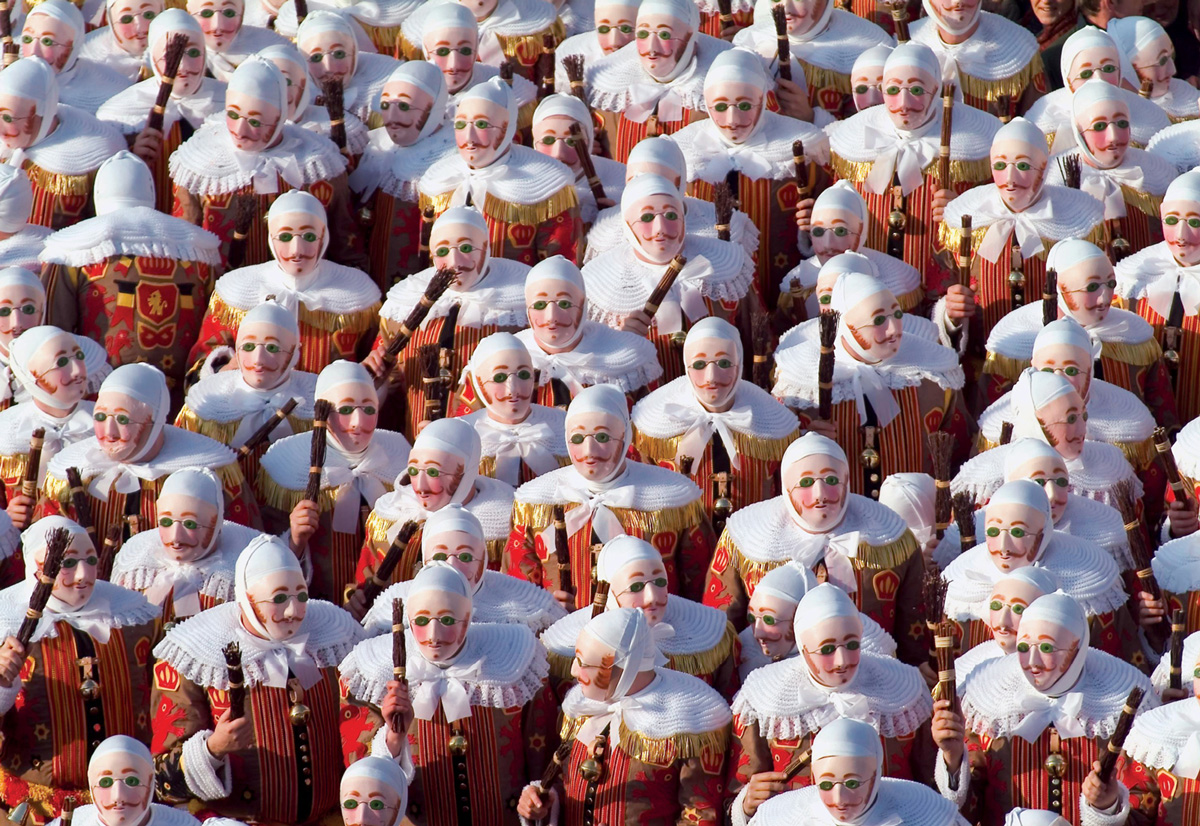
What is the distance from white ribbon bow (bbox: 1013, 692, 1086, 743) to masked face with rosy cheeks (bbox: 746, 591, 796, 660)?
39.3 inches

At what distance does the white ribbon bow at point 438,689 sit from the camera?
37.3 feet

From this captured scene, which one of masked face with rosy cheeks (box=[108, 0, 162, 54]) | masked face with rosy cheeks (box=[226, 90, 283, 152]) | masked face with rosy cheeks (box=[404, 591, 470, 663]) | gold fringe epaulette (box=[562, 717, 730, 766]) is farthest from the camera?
masked face with rosy cheeks (box=[108, 0, 162, 54])

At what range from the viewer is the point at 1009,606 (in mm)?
11516

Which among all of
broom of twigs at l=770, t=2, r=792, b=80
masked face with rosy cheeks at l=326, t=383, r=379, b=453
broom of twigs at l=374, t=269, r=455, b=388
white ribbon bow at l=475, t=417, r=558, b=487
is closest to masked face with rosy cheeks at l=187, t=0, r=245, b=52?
broom of twigs at l=374, t=269, r=455, b=388

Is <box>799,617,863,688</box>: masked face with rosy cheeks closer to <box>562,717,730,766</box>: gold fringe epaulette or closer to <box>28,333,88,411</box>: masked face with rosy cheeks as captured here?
<box>562,717,730,766</box>: gold fringe epaulette

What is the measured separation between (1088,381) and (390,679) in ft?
12.3

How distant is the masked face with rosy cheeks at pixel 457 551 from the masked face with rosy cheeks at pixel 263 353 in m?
1.99

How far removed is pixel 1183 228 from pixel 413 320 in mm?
3827

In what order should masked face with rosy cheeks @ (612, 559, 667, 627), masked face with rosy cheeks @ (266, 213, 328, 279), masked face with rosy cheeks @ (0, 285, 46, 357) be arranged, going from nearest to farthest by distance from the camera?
masked face with rosy cheeks @ (612, 559, 667, 627) → masked face with rosy cheeks @ (0, 285, 46, 357) → masked face with rosy cheeks @ (266, 213, 328, 279)

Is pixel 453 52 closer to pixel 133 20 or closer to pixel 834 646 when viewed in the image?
pixel 133 20

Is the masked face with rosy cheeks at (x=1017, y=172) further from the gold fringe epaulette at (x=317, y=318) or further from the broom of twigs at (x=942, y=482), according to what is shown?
the gold fringe epaulette at (x=317, y=318)

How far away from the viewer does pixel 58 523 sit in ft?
38.8

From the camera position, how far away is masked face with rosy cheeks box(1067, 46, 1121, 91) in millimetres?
15375

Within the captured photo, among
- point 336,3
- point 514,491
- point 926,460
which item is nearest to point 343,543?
point 514,491
